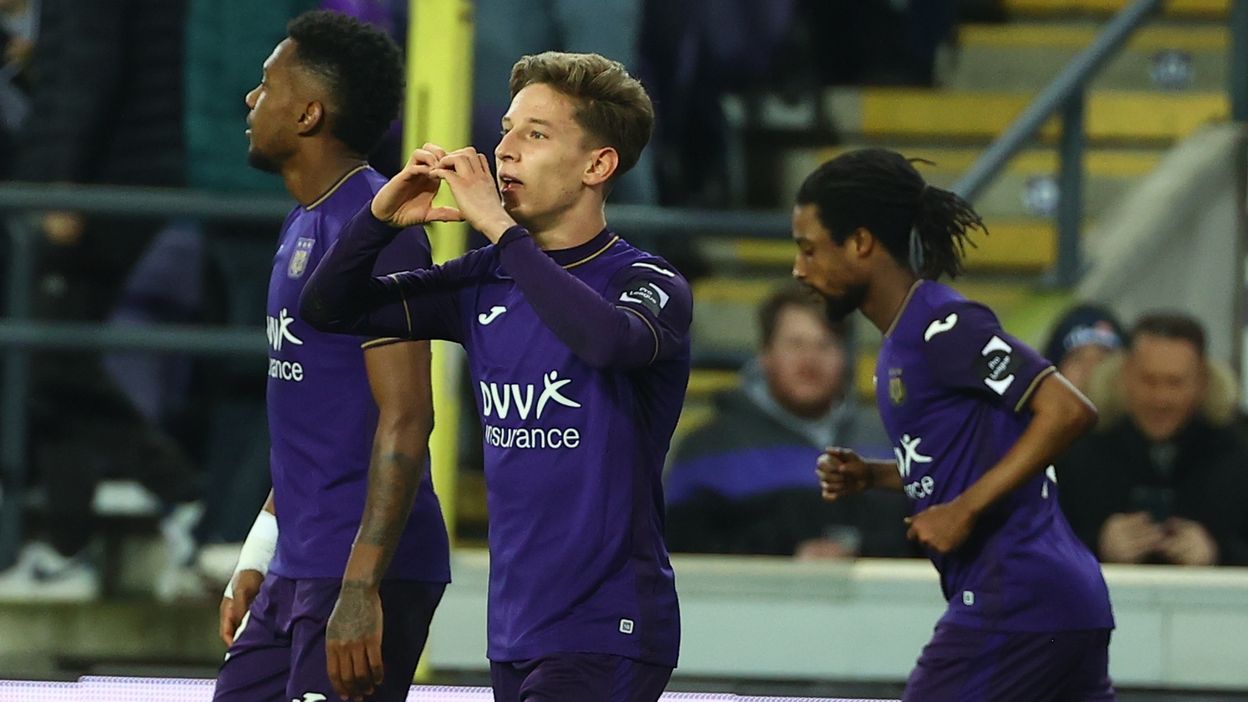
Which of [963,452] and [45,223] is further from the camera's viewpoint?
[45,223]

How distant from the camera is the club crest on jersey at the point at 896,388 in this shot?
4.33 metres

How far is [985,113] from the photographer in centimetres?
805

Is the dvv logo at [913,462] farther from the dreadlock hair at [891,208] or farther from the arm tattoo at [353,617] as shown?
the arm tattoo at [353,617]

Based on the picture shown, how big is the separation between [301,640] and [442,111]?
10.4 ft

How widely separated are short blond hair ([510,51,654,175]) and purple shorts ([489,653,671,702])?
80cm

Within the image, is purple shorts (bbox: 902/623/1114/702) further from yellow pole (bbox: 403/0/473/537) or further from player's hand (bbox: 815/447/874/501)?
yellow pole (bbox: 403/0/473/537)

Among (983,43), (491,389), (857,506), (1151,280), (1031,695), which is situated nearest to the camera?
(491,389)

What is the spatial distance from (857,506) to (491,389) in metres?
3.37

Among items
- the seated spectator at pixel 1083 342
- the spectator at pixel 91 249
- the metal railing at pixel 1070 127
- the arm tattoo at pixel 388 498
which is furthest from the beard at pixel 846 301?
the spectator at pixel 91 249

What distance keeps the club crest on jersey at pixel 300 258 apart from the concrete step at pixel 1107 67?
4605 millimetres

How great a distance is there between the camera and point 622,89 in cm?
362

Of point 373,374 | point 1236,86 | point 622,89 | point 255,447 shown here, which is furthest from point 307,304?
point 1236,86

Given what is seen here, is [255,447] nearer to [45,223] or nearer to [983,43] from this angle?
[45,223]

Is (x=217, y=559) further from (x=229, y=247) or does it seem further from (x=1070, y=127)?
(x=1070, y=127)
